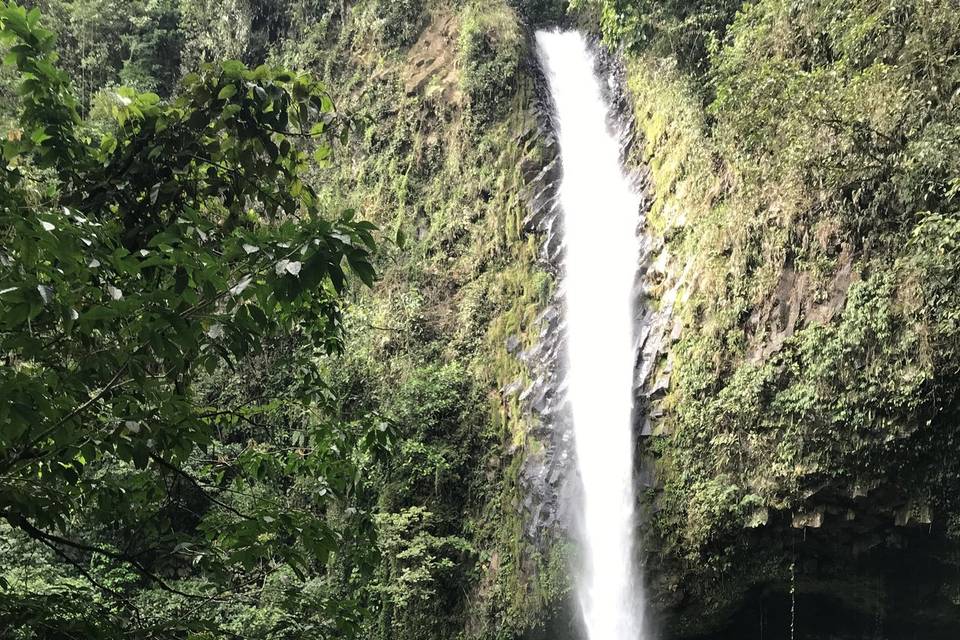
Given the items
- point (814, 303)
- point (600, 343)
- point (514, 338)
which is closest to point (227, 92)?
point (814, 303)

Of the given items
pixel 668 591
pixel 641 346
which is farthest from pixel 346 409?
pixel 668 591

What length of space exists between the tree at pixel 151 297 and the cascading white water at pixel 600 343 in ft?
21.2

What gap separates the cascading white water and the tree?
6.46m

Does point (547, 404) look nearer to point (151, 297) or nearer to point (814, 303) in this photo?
point (814, 303)

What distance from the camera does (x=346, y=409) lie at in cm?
1217

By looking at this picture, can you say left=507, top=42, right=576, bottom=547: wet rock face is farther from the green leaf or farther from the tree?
the green leaf

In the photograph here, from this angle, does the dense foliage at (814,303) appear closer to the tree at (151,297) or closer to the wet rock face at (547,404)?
the wet rock face at (547,404)

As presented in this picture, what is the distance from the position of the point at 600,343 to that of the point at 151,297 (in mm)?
8660

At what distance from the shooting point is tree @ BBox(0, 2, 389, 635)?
5.91 ft

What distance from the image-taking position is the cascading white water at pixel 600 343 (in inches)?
344

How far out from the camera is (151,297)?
1.78 metres

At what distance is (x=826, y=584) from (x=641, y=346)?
3343mm

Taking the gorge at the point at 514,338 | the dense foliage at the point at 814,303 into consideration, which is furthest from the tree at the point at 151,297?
the dense foliage at the point at 814,303

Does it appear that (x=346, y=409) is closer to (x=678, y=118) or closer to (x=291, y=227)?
(x=678, y=118)
